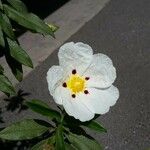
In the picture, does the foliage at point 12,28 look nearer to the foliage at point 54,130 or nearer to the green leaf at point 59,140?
the foliage at point 54,130

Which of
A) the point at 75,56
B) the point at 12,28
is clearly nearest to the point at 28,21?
the point at 12,28

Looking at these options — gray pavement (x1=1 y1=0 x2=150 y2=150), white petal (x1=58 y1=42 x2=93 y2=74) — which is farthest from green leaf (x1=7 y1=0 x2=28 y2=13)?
gray pavement (x1=1 y1=0 x2=150 y2=150)

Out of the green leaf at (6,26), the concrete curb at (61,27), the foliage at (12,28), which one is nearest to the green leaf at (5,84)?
the foliage at (12,28)

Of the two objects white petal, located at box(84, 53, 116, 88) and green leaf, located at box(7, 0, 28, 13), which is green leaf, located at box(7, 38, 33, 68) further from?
white petal, located at box(84, 53, 116, 88)

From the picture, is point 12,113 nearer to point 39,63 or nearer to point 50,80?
point 39,63

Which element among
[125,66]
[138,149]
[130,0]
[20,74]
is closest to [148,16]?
[130,0]

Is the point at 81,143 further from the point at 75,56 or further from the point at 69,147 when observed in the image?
the point at 75,56
